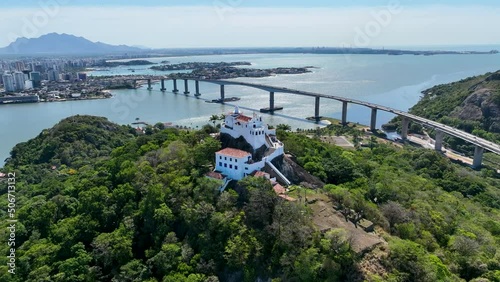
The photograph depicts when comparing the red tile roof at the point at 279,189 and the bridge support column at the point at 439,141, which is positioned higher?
the red tile roof at the point at 279,189

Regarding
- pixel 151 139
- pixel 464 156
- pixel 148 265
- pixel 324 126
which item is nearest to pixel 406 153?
pixel 464 156

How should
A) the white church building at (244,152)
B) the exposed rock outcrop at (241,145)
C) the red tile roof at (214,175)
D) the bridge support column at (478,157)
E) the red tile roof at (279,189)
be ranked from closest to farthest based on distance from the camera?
the red tile roof at (279,189), the red tile roof at (214,175), the white church building at (244,152), the exposed rock outcrop at (241,145), the bridge support column at (478,157)

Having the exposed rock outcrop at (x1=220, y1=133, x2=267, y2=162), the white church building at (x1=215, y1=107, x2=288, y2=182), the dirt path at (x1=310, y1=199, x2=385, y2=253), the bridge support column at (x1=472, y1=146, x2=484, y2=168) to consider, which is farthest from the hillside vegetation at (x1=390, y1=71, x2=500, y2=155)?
the dirt path at (x1=310, y1=199, x2=385, y2=253)

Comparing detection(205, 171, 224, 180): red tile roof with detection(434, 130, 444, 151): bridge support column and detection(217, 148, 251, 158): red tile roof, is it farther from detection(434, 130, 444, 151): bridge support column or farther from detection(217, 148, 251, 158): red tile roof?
detection(434, 130, 444, 151): bridge support column

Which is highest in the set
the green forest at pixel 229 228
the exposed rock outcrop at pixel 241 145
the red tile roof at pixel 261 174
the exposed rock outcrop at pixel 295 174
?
the exposed rock outcrop at pixel 241 145

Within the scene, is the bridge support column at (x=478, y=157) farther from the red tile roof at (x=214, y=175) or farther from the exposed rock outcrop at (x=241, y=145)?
the red tile roof at (x=214, y=175)

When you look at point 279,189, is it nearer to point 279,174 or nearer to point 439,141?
point 279,174

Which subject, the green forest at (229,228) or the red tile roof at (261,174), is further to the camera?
the red tile roof at (261,174)

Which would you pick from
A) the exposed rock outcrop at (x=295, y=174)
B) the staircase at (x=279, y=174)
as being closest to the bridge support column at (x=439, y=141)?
the exposed rock outcrop at (x=295, y=174)
